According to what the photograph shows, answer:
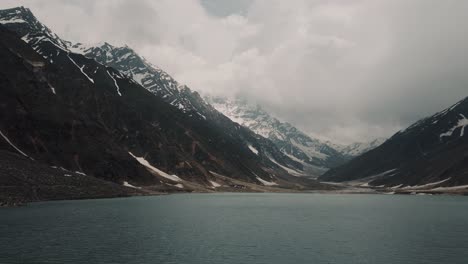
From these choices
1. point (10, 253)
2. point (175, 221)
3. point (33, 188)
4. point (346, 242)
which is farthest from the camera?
point (33, 188)

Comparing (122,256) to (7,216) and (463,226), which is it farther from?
(463,226)

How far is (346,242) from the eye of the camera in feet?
257

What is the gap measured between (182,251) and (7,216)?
194 feet

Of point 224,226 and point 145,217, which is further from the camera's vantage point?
point 145,217

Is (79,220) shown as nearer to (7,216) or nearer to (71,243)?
(7,216)

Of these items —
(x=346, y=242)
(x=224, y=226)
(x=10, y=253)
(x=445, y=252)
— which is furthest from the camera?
(x=224, y=226)

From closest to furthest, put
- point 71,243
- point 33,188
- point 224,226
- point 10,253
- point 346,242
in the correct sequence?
1. point 10,253
2. point 71,243
3. point 346,242
4. point 224,226
5. point 33,188

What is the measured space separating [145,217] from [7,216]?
3115 cm

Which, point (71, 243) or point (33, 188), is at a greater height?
point (33, 188)

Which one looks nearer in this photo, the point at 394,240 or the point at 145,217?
the point at 394,240

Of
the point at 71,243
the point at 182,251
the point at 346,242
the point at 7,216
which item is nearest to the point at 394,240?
the point at 346,242

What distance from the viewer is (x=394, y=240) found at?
8125cm

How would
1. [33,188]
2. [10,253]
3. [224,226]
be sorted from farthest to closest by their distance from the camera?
[33,188] < [224,226] < [10,253]

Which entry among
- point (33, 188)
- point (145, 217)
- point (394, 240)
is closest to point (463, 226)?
point (394, 240)
